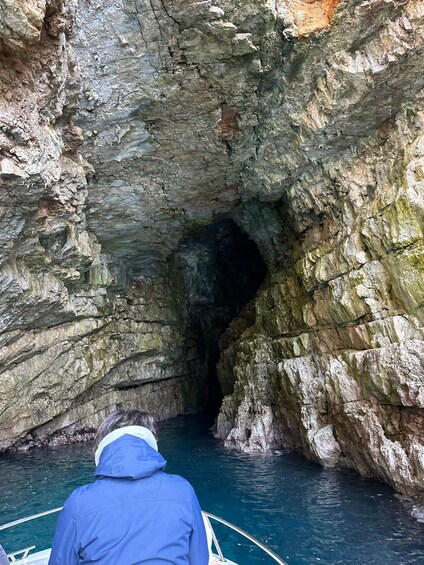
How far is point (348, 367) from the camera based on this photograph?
13.1 meters

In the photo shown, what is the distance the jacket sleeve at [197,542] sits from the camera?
90.1 inches

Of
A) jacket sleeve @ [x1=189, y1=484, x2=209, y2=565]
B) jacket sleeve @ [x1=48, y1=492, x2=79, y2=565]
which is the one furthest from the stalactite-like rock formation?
jacket sleeve @ [x1=189, y1=484, x2=209, y2=565]

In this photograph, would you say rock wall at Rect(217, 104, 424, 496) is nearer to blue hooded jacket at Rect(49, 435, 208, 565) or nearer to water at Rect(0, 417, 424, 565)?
water at Rect(0, 417, 424, 565)

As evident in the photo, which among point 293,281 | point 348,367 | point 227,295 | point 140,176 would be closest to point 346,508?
point 348,367

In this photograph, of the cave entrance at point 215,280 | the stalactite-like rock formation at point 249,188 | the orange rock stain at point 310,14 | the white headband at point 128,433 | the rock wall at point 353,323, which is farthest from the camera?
the cave entrance at point 215,280

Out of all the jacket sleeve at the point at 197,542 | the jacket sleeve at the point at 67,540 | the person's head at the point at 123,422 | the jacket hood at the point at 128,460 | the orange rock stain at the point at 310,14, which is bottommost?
the jacket sleeve at the point at 197,542

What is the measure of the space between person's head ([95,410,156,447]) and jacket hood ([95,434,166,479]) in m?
0.21

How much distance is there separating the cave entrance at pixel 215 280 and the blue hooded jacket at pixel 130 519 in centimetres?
2385

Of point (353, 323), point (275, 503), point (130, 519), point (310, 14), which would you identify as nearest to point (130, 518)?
point (130, 519)

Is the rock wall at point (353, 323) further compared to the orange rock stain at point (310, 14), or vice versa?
the orange rock stain at point (310, 14)

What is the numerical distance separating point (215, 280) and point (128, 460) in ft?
92.8

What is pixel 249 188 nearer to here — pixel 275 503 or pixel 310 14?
pixel 310 14

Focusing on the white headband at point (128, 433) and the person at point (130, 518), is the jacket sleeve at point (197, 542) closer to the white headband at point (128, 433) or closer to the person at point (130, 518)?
the person at point (130, 518)

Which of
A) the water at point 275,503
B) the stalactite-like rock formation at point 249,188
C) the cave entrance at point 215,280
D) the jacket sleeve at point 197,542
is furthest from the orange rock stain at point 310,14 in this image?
the cave entrance at point 215,280
